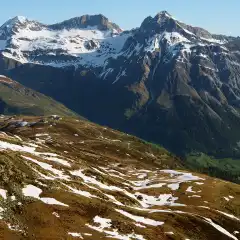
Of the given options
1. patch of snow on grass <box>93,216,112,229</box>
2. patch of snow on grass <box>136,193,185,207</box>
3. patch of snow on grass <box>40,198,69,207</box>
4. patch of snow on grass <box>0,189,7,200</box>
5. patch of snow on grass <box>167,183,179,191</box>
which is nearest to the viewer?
patch of snow on grass <box>0,189,7,200</box>

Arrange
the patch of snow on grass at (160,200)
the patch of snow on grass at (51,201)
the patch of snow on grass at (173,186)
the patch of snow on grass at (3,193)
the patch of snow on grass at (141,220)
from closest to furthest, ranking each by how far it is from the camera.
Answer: the patch of snow on grass at (3,193), the patch of snow on grass at (51,201), the patch of snow on grass at (141,220), the patch of snow on grass at (160,200), the patch of snow on grass at (173,186)

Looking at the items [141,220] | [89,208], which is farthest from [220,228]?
[89,208]

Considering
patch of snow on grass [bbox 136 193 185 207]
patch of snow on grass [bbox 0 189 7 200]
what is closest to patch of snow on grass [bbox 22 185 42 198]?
patch of snow on grass [bbox 0 189 7 200]

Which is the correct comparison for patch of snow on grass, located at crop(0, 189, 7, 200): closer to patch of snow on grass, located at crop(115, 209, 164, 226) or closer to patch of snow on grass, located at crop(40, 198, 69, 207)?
patch of snow on grass, located at crop(40, 198, 69, 207)

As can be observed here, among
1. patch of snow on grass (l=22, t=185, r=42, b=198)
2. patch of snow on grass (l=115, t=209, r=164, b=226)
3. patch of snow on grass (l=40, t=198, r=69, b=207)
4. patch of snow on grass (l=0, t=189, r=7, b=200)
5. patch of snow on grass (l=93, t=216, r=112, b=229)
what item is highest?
patch of snow on grass (l=0, t=189, r=7, b=200)

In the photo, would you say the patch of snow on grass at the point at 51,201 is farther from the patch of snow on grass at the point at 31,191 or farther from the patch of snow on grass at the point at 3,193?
the patch of snow on grass at the point at 3,193

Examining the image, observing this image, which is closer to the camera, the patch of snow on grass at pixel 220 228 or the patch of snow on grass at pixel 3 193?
the patch of snow on grass at pixel 3 193

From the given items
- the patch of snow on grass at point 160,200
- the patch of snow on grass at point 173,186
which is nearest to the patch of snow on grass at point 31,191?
the patch of snow on grass at point 160,200

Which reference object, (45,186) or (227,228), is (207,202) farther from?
(45,186)

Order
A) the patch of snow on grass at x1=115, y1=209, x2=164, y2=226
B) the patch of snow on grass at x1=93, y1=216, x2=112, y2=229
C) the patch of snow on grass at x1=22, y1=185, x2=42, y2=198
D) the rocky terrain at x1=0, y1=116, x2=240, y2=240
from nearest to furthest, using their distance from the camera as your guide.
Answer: the rocky terrain at x1=0, y1=116, x2=240, y2=240 → the patch of snow on grass at x1=93, y1=216, x2=112, y2=229 → the patch of snow on grass at x1=22, y1=185, x2=42, y2=198 → the patch of snow on grass at x1=115, y1=209, x2=164, y2=226

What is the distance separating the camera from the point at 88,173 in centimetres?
11588

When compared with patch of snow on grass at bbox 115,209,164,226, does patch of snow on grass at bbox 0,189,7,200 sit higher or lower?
higher

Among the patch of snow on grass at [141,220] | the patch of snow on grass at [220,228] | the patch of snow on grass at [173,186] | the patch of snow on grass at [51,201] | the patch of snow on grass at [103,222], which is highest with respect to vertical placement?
the patch of snow on grass at [51,201]

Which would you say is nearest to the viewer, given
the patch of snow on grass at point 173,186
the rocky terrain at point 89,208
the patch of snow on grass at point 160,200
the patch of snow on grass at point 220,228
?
the rocky terrain at point 89,208
